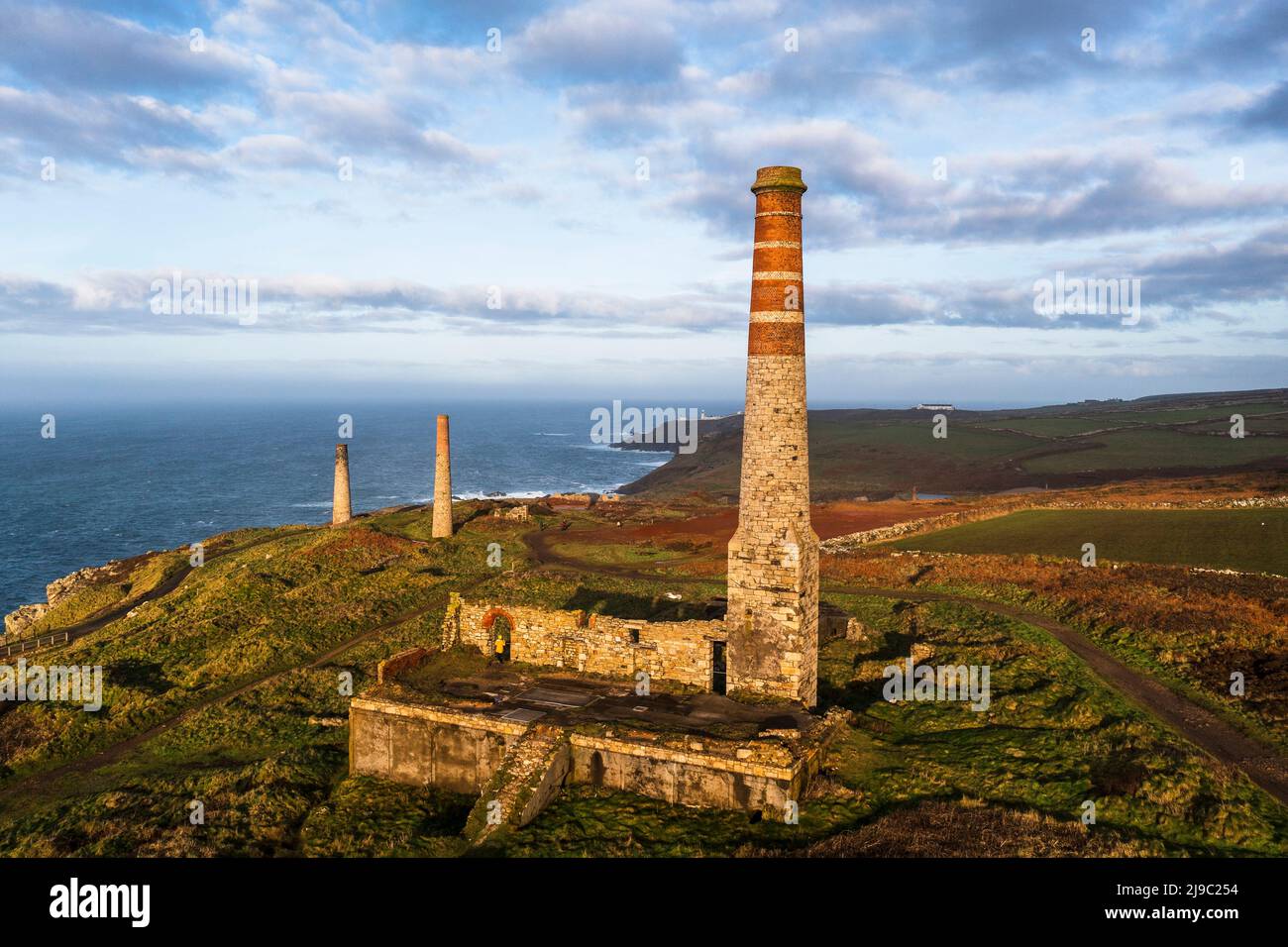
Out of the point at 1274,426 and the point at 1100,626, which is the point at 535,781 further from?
the point at 1274,426

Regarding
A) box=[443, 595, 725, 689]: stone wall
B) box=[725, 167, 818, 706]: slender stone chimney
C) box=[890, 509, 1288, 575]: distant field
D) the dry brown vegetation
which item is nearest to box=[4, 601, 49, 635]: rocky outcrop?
box=[443, 595, 725, 689]: stone wall

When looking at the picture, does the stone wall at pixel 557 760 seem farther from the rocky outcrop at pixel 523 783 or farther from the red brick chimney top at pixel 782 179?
the red brick chimney top at pixel 782 179

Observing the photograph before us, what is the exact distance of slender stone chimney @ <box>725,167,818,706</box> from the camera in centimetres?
1884

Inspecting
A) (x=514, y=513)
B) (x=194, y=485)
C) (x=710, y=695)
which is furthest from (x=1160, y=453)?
(x=194, y=485)

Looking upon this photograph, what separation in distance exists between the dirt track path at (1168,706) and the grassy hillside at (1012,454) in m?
53.6

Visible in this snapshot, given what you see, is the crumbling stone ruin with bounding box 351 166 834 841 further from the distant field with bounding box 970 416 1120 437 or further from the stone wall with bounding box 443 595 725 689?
the distant field with bounding box 970 416 1120 437

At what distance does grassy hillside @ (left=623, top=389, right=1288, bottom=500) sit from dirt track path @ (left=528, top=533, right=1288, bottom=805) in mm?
53575

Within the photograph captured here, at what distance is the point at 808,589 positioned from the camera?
790 inches

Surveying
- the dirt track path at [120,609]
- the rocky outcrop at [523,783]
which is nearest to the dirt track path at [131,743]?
the rocky outcrop at [523,783]

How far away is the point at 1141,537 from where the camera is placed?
132 ft

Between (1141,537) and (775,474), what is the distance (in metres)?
30.5

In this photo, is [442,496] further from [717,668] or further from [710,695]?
[710,695]
